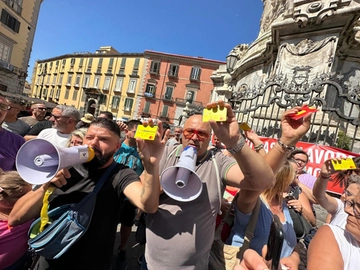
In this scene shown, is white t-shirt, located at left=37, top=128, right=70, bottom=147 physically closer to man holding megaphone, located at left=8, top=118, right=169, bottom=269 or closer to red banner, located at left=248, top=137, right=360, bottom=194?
man holding megaphone, located at left=8, top=118, right=169, bottom=269

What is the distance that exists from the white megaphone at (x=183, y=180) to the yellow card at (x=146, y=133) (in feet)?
0.86

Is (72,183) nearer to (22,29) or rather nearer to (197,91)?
(22,29)

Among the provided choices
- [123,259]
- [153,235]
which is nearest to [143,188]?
[153,235]

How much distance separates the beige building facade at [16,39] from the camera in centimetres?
1992

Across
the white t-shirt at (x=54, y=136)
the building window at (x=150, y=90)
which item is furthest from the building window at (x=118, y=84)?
the white t-shirt at (x=54, y=136)

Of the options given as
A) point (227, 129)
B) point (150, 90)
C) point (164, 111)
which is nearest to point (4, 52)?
point (150, 90)

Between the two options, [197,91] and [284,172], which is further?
[197,91]

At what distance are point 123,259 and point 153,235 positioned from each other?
1575mm

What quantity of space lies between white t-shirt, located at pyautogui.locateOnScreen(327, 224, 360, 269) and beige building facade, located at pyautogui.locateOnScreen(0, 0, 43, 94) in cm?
2633

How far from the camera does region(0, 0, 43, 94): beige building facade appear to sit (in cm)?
1992

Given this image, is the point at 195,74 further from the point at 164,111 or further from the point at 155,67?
the point at 164,111

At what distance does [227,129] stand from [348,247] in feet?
3.01

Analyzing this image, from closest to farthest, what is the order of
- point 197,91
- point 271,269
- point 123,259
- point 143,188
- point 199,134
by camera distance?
point 271,269, point 143,188, point 199,134, point 123,259, point 197,91

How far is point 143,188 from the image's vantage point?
1.52 m
